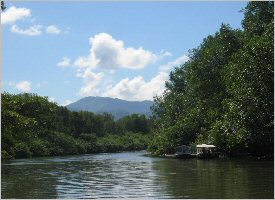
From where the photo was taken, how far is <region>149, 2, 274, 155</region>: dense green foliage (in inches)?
1745

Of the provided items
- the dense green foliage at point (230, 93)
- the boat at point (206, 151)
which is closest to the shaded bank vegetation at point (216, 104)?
the dense green foliage at point (230, 93)

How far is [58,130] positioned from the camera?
429ft

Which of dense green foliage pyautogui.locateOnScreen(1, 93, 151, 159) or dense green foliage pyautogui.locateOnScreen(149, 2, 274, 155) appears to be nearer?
dense green foliage pyautogui.locateOnScreen(149, 2, 274, 155)

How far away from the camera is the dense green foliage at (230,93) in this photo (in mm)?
44312

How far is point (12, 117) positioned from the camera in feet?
141

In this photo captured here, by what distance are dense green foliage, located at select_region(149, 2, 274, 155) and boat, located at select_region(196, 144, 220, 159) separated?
992mm

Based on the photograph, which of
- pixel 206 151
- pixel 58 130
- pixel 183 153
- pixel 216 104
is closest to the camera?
pixel 216 104

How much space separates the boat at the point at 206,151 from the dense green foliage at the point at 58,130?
73.8ft

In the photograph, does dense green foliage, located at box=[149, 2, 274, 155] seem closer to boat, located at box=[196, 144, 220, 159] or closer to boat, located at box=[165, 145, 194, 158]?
boat, located at box=[196, 144, 220, 159]

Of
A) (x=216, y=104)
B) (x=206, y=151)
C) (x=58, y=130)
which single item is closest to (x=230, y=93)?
(x=216, y=104)

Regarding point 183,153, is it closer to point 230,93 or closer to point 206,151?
point 206,151

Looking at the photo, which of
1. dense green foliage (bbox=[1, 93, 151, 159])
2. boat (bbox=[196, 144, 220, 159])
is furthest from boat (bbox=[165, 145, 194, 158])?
dense green foliage (bbox=[1, 93, 151, 159])

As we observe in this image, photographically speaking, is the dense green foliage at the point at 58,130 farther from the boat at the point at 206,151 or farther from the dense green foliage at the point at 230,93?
the boat at the point at 206,151

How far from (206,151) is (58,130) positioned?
72221mm
